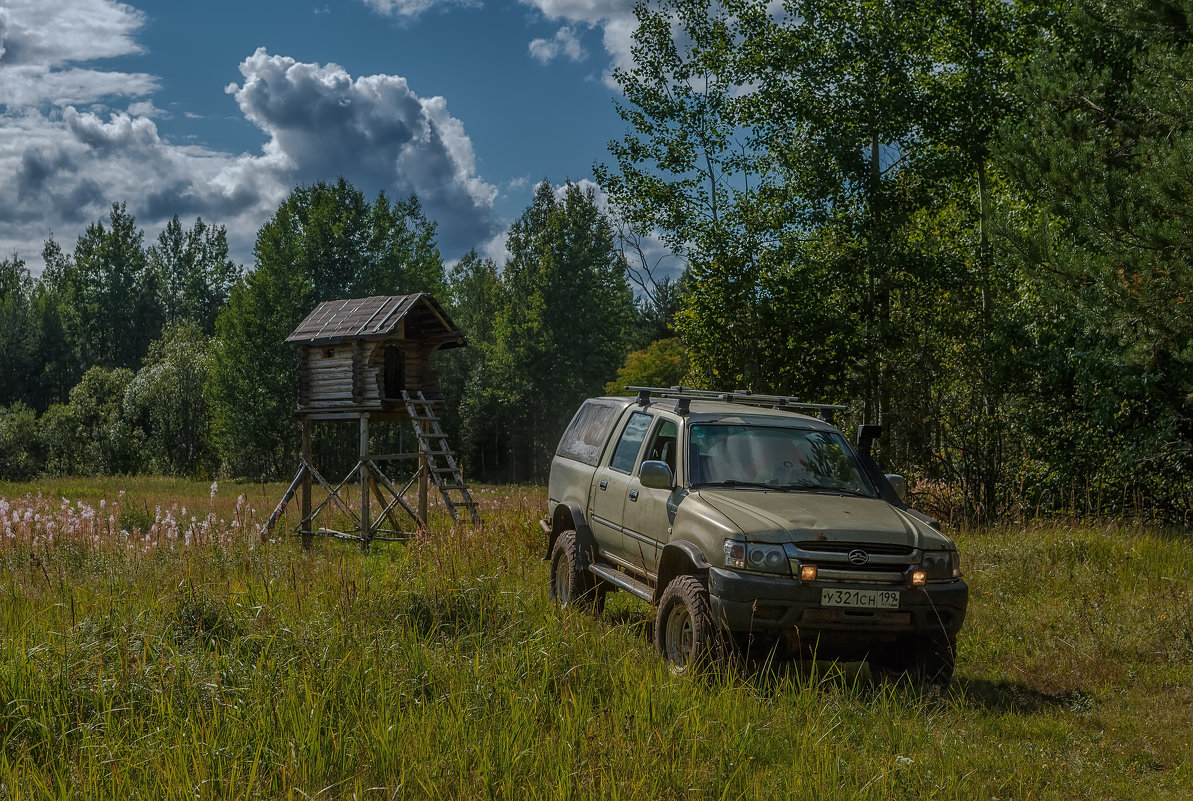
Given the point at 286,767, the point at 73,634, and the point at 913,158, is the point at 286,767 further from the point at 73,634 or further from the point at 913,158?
the point at 913,158

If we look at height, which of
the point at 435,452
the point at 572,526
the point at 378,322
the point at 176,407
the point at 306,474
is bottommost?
the point at 306,474

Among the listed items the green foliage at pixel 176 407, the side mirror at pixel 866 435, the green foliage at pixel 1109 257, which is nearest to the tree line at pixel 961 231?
the green foliage at pixel 1109 257

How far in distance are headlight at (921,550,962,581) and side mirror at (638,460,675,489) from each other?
192 centimetres

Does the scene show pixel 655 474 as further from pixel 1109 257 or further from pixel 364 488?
pixel 364 488

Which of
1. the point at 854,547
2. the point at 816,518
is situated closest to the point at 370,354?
the point at 816,518

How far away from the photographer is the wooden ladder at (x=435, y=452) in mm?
17703

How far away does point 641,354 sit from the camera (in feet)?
190

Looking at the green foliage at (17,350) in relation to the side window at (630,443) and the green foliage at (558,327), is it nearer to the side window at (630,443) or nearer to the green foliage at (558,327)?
the green foliage at (558,327)

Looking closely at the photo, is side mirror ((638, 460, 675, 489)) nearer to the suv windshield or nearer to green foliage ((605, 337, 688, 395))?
the suv windshield

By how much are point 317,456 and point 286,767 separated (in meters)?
50.1

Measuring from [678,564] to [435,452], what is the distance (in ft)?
38.5

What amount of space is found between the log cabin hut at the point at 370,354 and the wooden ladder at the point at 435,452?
14.2 inches

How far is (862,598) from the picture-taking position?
6.47 metres

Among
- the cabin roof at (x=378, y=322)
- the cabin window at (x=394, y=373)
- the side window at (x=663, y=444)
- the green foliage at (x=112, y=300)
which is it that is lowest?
the side window at (x=663, y=444)
